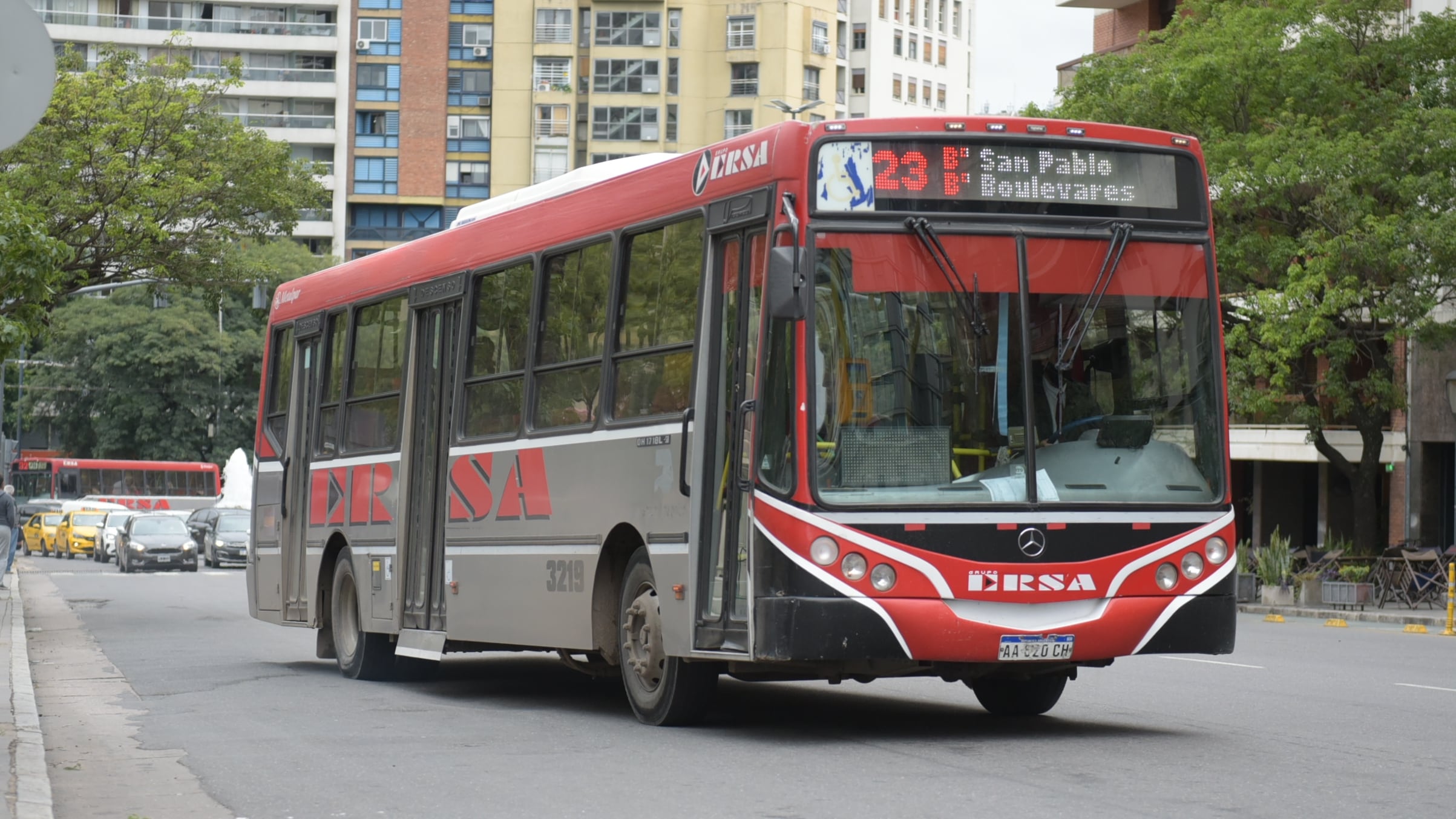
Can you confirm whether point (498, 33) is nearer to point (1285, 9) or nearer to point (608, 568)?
point (1285, 9)

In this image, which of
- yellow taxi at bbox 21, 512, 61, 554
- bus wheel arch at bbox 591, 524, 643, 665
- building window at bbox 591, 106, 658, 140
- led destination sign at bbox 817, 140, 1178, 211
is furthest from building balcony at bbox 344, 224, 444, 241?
led destination sign at bbox 817, 140, 1178, 211

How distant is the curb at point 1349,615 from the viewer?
29.8m

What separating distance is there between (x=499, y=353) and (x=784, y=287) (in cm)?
427

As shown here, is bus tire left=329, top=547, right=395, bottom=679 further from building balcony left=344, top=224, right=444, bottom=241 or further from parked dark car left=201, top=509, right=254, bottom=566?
building balcony left=344, top=224, right=444, bottom=241

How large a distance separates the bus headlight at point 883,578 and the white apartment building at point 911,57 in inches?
4135

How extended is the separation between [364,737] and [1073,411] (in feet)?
14.8

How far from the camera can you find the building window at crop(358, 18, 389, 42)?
105m

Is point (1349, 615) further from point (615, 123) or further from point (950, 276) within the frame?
point (615, 123)

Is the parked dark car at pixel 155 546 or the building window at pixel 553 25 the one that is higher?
the building window at pixel 553 25

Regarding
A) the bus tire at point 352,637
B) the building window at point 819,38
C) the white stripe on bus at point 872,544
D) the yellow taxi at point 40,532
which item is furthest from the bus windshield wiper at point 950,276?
the building window at point 819,38

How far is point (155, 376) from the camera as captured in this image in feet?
278

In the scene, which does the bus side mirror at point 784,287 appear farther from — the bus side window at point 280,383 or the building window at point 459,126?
the building window at point 459,126

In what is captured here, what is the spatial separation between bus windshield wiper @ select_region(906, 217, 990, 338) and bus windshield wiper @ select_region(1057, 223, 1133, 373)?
1.53ft

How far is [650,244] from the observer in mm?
11969
